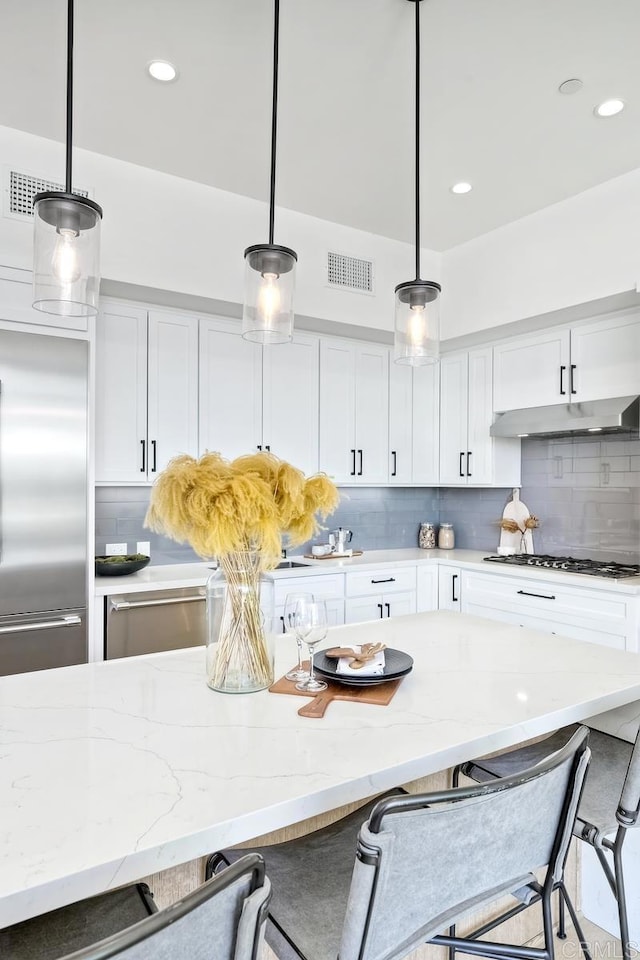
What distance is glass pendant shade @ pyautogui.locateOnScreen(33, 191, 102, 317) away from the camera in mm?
1301

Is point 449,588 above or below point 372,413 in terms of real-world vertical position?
below

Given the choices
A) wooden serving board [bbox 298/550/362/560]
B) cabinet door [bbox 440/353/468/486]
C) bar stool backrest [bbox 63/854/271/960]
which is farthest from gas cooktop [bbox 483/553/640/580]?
bar stool backrest [bbox 63/854/271/960]

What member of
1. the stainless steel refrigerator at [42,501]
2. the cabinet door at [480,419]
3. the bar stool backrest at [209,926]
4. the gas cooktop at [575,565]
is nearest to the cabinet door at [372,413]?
the cabinet door at [480,419]

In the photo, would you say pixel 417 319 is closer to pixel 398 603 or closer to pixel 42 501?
pixel 42 501

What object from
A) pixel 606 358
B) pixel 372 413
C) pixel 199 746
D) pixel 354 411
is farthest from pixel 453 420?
pixel 199 746

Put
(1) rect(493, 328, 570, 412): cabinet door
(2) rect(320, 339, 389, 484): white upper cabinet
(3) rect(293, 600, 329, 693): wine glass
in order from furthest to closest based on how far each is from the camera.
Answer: (2) rect(320, 339, 389, 484): white upper cabinet, (1) rect(493, 328, 570, 412): cabinet door, (3) rect(293, 600, 329, 693): wine glass

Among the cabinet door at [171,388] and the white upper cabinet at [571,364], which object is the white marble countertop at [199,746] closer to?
the cabinet door at [171,388]

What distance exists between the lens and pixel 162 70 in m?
2.24

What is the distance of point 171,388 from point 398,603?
75.5 inches

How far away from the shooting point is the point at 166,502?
1.36m

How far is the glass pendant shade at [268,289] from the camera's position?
5.30 ft

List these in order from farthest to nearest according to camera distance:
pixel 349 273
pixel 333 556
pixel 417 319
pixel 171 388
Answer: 1. pixel 333 556
2. pixel 349 273
3. pixel 171 388
4. pixel 417 319

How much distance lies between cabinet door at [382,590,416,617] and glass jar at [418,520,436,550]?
715mm

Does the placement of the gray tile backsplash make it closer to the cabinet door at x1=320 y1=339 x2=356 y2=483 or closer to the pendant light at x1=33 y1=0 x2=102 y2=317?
the cabinet door at x1=320 y1=339 x2=356 y2=483
